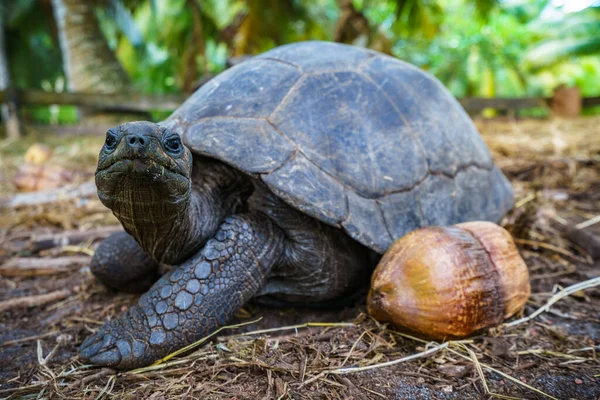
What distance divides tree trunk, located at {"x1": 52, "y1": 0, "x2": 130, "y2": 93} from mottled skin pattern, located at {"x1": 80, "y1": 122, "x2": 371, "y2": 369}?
766cm

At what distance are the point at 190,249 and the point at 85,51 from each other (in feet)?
27.0

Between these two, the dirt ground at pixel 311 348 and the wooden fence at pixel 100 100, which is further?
the wooden fence at pixel 100 100

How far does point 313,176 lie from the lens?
6.07ft

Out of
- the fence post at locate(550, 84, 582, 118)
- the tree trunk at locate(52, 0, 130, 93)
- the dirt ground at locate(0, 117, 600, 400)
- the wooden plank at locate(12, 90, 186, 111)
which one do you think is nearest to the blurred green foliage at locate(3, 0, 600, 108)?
the wooden plank at locate(12, 90, 186, 111)

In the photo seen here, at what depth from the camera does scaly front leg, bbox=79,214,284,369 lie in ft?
5.17

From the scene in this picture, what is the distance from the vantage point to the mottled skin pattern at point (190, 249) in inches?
55.8

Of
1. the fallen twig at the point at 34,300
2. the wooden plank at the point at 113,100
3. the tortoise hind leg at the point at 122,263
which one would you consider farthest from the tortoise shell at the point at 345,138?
the wooden plank at the point at 113,100

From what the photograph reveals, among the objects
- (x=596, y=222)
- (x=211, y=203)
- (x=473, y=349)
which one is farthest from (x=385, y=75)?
(x=596, y=222)

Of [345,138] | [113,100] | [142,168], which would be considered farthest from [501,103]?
[142,168]

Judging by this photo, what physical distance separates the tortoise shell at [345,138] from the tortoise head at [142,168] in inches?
15.2

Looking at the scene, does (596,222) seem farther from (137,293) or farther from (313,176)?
(137,293)

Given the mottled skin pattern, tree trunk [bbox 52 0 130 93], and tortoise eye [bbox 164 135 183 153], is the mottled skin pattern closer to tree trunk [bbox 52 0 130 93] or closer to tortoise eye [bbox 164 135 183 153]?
tortoise eye [bbox 164 135 183 153]

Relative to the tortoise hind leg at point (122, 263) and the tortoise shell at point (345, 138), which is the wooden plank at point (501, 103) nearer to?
the tortoise shell at point (345, 138)

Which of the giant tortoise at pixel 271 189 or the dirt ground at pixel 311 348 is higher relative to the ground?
the giant tortoise at pixel 271 189
